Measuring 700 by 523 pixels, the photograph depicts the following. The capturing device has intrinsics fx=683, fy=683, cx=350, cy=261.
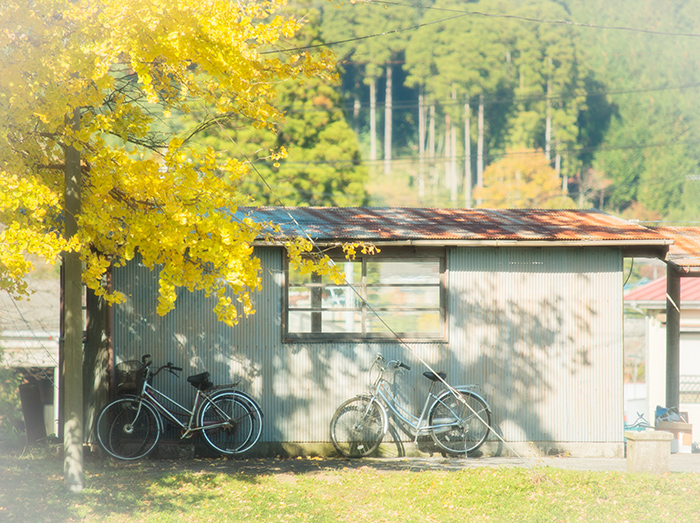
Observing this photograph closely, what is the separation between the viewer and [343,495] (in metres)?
7.37

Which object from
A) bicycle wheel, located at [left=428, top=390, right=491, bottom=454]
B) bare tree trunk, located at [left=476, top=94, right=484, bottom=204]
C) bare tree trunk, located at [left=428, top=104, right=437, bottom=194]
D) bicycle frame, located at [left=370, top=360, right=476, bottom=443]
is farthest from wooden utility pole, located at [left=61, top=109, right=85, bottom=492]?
bare tree trunk, located at [left=428, top=104, right=437, bottom=194]

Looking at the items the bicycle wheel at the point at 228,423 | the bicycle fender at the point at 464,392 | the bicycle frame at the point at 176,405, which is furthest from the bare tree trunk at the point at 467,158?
the bicycle frame at the point at 176,405

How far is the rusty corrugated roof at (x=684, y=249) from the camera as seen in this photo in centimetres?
972

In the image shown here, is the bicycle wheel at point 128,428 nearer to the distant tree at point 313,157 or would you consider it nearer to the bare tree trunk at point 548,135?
the distant tree at point 313,157

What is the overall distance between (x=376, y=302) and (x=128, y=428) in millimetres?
3710

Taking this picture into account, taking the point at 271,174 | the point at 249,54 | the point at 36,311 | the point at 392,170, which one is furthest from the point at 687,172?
the point at 249,54

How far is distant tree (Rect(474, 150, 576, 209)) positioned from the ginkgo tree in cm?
3684

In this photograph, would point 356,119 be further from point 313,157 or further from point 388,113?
point 313,157

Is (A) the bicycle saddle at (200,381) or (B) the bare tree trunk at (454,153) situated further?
(B) the bare tree trunk at (454,153)

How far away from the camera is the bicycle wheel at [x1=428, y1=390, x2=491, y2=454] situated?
366 inches

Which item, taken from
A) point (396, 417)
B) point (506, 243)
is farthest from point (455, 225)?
point (396, 417)

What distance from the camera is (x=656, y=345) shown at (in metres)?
18.9

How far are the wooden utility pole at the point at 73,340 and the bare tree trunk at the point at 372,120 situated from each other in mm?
51348

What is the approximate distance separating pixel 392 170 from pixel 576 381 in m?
47.0
